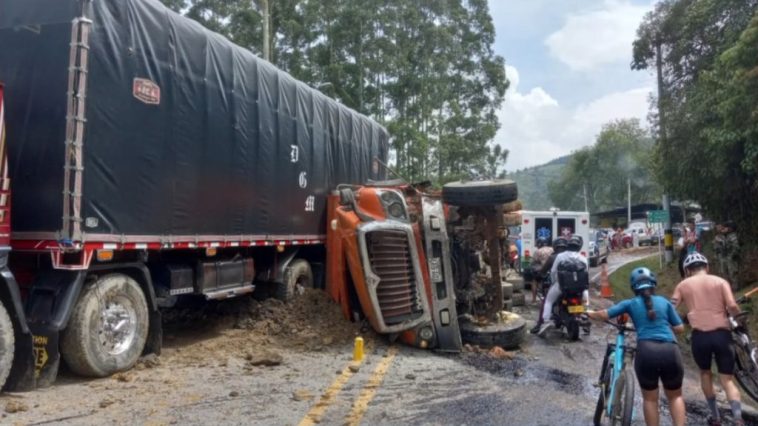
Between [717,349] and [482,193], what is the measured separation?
359 centimetres

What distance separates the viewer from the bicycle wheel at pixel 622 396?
4.88 m

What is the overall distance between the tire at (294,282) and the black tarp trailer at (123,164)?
44.5 inches

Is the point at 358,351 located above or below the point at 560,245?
below

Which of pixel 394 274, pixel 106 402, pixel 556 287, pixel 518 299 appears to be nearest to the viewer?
pixel 106 402

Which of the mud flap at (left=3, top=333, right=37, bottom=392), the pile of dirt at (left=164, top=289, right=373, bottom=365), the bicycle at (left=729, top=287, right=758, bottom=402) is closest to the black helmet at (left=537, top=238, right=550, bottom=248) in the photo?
the pile of dirt at (left=164, top=289, right=373, bottom=365)

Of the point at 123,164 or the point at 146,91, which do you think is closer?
the point at 123,164

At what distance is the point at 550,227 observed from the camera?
19109 mm

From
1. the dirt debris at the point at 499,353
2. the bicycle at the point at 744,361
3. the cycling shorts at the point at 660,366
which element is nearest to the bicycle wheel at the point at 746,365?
the bicycle at the point at 744,361

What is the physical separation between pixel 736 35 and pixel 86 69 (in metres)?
16.2

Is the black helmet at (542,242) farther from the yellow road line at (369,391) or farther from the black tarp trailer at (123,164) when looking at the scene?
the black tarp trailer at (123,164)

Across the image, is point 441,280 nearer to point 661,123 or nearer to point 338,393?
point 338,393

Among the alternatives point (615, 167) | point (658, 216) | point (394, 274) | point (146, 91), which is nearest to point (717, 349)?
point (394, 274)

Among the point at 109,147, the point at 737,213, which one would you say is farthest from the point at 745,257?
the point at 109,147

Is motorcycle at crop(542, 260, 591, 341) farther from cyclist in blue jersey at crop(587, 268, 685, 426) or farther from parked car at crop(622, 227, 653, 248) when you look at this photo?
parked car at crop(622, 227, 653, 248)
